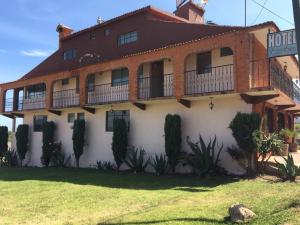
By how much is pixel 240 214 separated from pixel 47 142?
18.6 metres

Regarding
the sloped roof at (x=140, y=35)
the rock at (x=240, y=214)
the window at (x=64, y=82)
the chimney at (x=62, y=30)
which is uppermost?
the chimney at (x=62, y=30)

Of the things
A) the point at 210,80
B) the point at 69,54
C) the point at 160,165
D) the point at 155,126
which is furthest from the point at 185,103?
the point at 69,54

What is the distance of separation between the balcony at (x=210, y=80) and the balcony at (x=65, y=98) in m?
8.29

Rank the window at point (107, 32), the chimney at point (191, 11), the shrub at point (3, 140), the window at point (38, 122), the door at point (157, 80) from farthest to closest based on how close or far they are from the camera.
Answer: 1. the shrub at point (3, 140)
2. the window at point (38, 122)
3. the chimney at point (191, 11)
4. the window at point (107, 32)
5. the door at point (157, 80)

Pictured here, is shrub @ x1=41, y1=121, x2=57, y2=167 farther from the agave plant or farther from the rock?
the rock

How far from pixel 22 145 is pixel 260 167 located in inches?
685

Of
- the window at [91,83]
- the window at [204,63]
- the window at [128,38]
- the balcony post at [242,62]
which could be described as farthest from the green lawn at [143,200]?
the window at [128,38]

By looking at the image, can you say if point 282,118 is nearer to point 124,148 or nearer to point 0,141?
point 124,148

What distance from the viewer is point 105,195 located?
12.8 meters

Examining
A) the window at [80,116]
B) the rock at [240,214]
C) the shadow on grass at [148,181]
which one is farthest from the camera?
the window at [80,116]

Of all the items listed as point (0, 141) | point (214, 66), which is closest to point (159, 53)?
point (214, 66)

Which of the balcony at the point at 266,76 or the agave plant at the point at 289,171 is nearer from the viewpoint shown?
the agave plant at the point at 289,171

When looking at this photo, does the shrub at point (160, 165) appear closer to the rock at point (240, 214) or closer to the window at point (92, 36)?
the rock at point (240, 214)

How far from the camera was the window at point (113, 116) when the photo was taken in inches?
848
